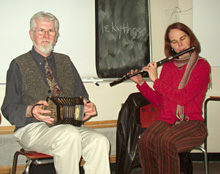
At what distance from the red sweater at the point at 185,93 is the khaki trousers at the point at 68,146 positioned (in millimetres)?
641

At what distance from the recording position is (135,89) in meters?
2.79

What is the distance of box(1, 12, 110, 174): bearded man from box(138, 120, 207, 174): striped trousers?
1.34 feet

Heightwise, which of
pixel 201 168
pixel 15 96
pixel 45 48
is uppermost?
pixel 45 48

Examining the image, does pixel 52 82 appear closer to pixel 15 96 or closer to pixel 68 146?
pixel 15 96

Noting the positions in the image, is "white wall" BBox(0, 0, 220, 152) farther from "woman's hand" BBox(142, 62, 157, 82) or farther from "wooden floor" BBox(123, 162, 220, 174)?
"woman's hand" BBox(142, 62, 157, 82)

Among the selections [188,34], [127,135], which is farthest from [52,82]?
[188,34]

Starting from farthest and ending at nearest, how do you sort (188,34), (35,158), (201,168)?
(201,168) → (188,34) → (35,158)

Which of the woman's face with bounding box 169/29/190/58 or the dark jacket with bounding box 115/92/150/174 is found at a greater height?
the woman's face with bounding box 169/29/190/58

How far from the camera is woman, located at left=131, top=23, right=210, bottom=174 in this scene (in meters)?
1.83

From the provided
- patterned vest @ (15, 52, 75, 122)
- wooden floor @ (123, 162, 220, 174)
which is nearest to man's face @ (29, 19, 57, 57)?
patterned vest @ (15, 52, 75, 122)

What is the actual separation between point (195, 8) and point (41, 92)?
6.38 ft

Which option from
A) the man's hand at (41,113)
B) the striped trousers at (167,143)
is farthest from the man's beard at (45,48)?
the striped trousers at (167,143)

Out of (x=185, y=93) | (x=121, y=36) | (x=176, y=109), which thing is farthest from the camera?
(x=121, y=36)

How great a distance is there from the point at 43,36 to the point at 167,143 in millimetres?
1222
